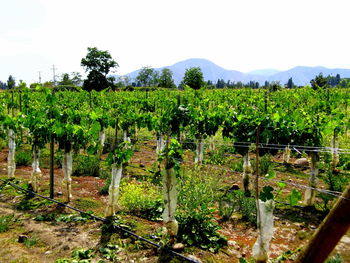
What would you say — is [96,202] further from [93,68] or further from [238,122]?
[93,68]

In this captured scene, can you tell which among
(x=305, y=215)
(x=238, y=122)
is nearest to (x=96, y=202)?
(x=238, y=122)

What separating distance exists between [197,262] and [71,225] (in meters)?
3.15

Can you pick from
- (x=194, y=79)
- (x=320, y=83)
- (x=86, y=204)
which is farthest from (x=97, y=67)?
(x=86, y=204)

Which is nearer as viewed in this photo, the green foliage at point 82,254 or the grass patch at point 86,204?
Result: the green foliage at point 82,254

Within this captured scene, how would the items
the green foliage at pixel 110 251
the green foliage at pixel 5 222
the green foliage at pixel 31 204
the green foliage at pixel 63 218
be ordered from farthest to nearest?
the green foliage at pixel 31 204 → the green foliage at pixel 63 218 → the green foliage at pixel 5 222 → the green foliage at pixel 110 251

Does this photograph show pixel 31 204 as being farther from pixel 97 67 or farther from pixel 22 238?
pixel 97 67

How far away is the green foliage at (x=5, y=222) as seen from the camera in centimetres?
593

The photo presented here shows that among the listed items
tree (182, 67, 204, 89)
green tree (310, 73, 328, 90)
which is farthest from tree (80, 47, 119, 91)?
green tree (310, 73, 328, 90)

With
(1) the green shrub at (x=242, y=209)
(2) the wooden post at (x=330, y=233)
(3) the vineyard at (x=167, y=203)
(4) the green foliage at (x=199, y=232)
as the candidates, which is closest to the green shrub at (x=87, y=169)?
(3) the vineyard at (x=167, y=203)

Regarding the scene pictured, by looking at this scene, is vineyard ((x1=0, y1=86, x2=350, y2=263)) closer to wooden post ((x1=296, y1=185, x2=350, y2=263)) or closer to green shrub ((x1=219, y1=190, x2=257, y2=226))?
green shrub ((x1=219, y1=190, x2=257, y2=226))

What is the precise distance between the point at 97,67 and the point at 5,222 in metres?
53.4

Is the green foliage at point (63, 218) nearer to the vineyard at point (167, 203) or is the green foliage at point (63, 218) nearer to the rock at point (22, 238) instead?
the vineyard at point (167, 203)

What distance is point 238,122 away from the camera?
823 centimetres

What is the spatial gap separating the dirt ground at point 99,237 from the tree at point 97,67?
48799mm
